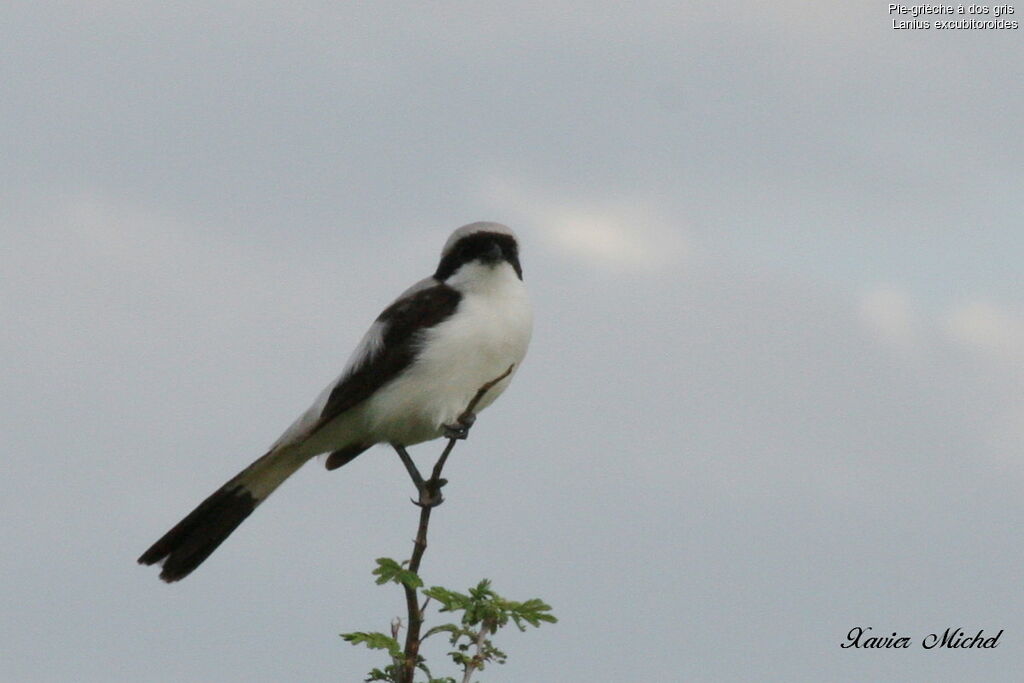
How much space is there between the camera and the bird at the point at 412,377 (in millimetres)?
9070

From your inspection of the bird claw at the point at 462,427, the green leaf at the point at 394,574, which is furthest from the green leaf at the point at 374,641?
the bird claw at the point at 462,427

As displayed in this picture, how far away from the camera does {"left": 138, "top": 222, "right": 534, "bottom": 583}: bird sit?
9070 mm

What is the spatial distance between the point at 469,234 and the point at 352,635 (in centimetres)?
441

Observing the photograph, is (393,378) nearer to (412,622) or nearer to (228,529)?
(228,529)

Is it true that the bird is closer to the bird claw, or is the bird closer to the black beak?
the black beak

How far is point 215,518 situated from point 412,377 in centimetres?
159

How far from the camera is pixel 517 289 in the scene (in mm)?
9453

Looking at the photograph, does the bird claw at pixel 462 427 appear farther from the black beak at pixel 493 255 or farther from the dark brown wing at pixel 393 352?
the black beak at pixel 493 255

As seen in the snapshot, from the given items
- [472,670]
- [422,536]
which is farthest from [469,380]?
[472,670]

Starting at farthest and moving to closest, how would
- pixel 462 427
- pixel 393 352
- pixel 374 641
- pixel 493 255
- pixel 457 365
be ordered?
1. pixel 493 255
2. pixel 393 352
3. pixel 457 365
4. pixel 462 427
5. pixel 374 641

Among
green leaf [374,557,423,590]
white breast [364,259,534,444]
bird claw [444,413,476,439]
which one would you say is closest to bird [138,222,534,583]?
white breast [364,259,534,444]

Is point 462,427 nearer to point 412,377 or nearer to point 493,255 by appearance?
point 412,377

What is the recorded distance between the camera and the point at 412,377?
9.12 m

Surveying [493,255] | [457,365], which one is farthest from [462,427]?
[493,255]
